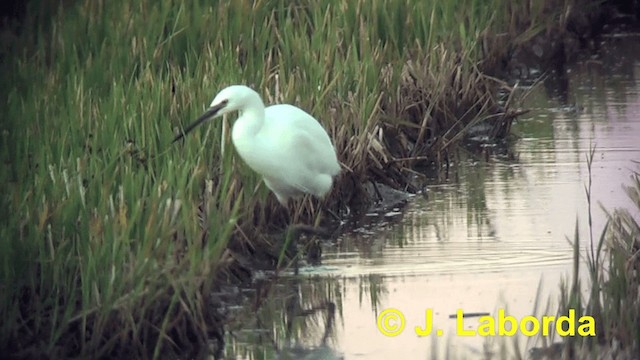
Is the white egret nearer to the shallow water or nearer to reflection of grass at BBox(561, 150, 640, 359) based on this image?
the shallow water

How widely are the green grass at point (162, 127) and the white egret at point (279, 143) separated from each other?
139 millimetres

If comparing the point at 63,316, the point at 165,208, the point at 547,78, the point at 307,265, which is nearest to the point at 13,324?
the point at 63,316

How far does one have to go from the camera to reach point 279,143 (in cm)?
562

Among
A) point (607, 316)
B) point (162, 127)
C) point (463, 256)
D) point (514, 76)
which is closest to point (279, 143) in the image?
point (162, 127)

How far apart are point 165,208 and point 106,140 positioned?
3.39ft

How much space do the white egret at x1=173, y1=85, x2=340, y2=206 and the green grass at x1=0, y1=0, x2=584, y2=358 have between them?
139 mm

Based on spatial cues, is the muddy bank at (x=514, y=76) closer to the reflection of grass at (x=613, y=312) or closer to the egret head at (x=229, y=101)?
the egret head at (x=229, y=101)

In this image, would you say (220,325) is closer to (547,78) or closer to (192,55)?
(192,55)

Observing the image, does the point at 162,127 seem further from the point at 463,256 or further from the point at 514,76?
the point at 514,76

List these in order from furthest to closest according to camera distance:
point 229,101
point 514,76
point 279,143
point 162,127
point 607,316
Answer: point 514,76, point 162,127, point 279,143, point 229,101, point 607,316

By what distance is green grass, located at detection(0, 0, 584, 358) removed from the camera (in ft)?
14.4

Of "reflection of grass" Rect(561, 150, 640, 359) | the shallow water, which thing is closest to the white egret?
the shallow water

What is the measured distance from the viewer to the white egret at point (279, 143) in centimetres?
538

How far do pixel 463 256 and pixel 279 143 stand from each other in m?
0.86
